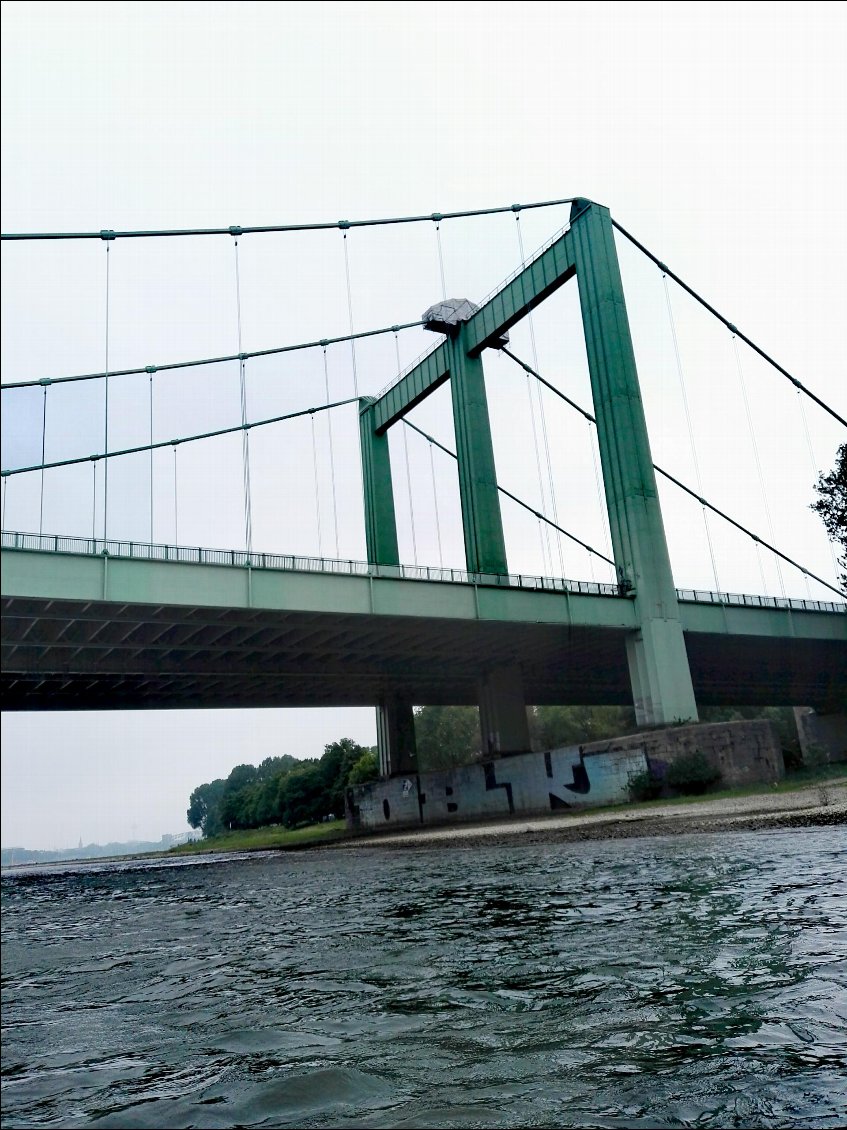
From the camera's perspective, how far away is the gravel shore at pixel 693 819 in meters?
20.5

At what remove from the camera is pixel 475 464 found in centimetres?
5228

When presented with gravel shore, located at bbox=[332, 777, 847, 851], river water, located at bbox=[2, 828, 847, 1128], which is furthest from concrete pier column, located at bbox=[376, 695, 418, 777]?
river water, located at bbox=[2, 828, 847, 1128]

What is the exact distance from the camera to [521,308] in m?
50.5

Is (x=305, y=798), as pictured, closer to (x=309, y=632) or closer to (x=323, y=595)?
(x=309, y=632)

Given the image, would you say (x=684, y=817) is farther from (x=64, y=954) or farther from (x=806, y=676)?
(x=806, y=676)

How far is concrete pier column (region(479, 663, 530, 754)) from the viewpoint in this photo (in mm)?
48594

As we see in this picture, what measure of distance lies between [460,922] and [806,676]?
212ft

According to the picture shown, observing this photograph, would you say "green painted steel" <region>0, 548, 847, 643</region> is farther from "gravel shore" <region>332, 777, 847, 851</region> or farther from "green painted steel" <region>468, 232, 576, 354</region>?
"green painted steel" <region>468, 232, 576, 354</region>

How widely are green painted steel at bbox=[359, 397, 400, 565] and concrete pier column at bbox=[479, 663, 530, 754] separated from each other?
13715mm

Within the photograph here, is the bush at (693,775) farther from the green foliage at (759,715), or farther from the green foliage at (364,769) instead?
the green foliage at (759,715)

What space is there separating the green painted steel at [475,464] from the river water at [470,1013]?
125 ft

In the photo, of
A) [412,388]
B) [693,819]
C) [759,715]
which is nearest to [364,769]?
[412,388]

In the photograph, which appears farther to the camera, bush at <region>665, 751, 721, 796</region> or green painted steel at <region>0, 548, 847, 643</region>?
bush at <region>665, 751, 721, 796</region>

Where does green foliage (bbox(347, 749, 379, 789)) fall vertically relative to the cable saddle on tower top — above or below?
below
